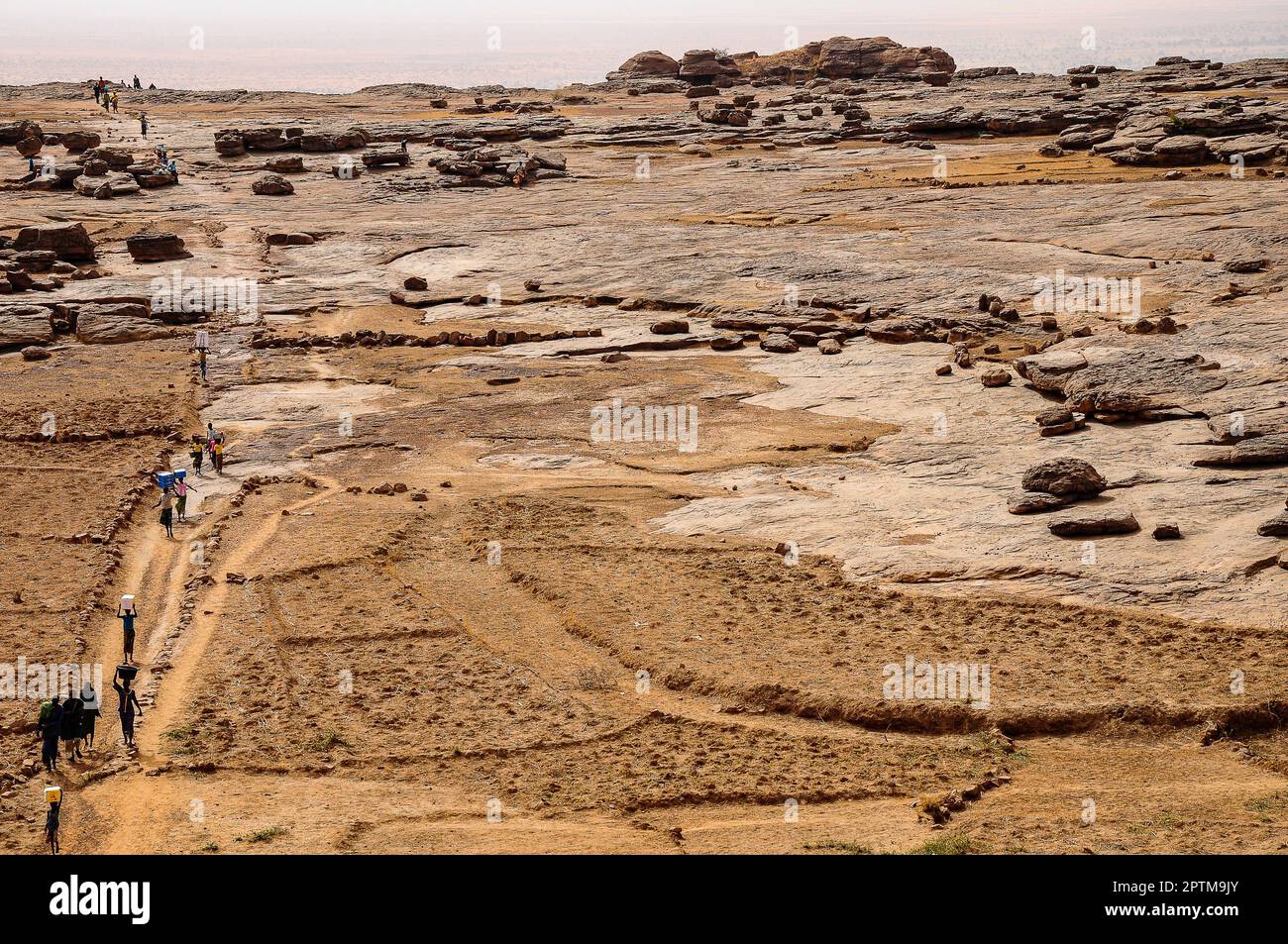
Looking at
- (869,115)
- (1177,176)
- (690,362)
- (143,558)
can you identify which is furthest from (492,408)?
(869,115)

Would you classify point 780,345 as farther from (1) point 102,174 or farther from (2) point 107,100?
(2) point 107,100

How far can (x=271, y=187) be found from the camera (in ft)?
234

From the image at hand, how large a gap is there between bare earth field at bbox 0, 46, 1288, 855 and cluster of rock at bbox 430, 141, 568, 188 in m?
9.62

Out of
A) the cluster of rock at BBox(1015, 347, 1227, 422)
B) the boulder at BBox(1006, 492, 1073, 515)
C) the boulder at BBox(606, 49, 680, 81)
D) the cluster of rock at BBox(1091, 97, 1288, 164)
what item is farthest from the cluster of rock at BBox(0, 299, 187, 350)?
the boulder at BBox(606, 49, 680, 81)

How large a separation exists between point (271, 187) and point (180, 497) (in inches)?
1725

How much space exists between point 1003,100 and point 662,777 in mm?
75524

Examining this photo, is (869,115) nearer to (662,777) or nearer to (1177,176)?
(1177,176)

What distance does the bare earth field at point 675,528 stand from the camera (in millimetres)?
18609

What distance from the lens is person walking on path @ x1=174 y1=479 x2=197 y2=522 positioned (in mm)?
30697

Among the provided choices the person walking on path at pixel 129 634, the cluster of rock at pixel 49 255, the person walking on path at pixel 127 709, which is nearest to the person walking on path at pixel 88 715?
the person walking on path at pixel 127 709

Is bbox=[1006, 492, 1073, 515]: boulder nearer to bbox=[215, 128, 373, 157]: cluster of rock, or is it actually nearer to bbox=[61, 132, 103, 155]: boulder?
bbox=[215, 128, 373, 157]: cluster of rock

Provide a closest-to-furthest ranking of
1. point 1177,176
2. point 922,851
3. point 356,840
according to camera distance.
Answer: point 922,851, point 356,840, point 1177,176

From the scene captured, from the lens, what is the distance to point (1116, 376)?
33625 millimetres

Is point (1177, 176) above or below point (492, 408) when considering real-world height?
above
